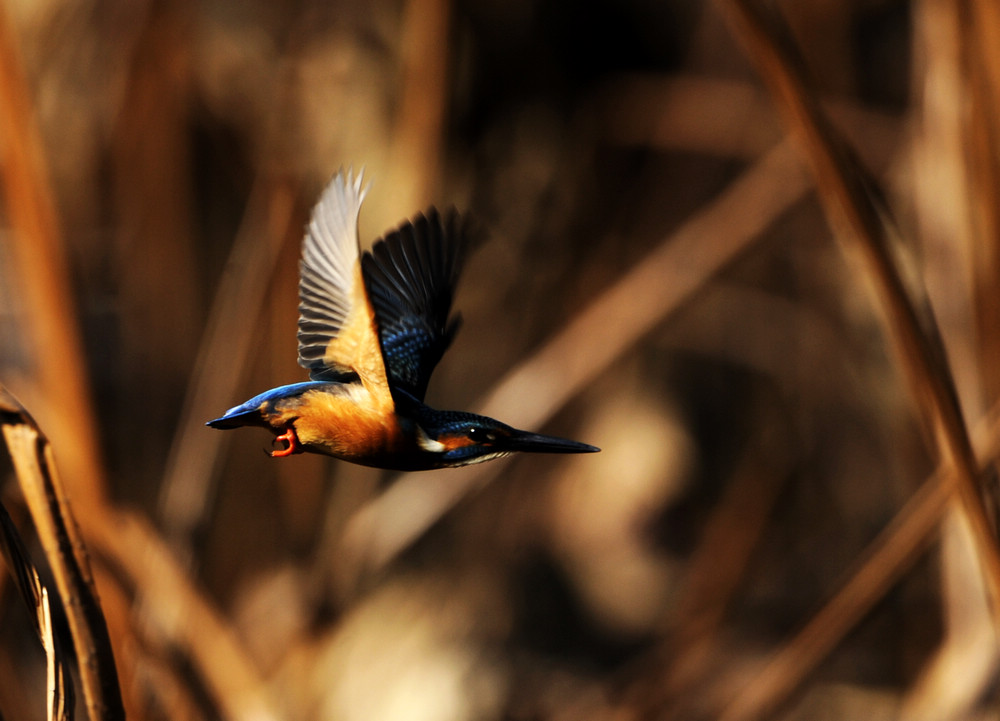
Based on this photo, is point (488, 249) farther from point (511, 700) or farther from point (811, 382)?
point (511, 700)

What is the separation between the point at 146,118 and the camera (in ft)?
3.66

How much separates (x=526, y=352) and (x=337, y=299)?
1.20 m

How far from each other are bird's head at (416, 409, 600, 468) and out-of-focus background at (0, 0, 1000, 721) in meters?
0.46

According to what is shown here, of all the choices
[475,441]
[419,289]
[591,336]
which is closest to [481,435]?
[475,441]

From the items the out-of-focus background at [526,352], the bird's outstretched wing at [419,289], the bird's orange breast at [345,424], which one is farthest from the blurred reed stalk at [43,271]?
the bird's orange breast at [345,424]

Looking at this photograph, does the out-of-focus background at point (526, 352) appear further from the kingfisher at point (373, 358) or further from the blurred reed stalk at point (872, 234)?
the kingfisher at point (373, 358)

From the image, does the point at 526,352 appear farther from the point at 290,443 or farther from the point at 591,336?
the point at 290,443

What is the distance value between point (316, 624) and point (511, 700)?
0.49 meters

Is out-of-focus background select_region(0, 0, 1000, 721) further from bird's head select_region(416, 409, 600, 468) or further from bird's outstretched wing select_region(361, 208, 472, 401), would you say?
bird's head select_region(416, 409, 600, 468)

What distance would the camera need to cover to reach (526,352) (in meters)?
1.50

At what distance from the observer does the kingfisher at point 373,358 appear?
0.22 meters

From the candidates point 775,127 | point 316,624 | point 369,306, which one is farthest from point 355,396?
point 775,127

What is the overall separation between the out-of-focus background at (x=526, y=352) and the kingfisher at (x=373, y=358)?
37 cm

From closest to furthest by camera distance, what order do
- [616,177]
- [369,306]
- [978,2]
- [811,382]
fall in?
[369,306]
[978,2]
[811,382]
[616,177]
